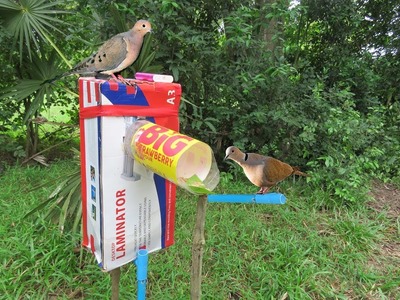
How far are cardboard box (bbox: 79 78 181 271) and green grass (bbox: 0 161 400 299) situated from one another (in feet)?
3.34

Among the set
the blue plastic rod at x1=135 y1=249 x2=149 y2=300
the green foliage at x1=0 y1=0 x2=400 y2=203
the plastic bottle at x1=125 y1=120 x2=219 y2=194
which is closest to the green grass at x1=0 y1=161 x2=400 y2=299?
the green foliage at x1=0 y1=0 x2=400 y2=203

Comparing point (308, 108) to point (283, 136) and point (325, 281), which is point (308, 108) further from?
point (325, 281)

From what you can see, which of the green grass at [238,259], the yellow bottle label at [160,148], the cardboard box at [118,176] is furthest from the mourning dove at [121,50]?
the green grass at [238,259]

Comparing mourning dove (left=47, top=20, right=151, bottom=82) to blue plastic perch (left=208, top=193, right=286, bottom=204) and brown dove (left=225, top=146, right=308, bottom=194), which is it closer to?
brown dove (left=225, top=146, right=308, bottom=194)

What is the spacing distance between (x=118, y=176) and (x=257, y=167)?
515mm

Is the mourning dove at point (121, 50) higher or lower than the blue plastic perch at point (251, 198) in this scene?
higher

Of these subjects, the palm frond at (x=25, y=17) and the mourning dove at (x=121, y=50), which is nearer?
the mourning dove at (x=121, y=50)

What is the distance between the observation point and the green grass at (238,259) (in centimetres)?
207

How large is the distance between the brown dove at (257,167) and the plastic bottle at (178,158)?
0.98 ft

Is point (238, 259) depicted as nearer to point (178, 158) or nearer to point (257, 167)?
point (257, 167)

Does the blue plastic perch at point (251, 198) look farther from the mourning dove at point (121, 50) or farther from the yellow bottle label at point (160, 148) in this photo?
the mourning dove at point (121, 50)

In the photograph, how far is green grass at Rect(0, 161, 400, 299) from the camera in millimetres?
2074

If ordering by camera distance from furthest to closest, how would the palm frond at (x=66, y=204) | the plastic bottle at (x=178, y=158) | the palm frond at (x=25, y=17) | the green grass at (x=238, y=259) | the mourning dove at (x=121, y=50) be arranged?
the palm frond at (x=25, y=17) → the palm frond at (x=66, y=204) → the green grass at (x=238, y=259) → the mourning dove at (x=121, y=50) → the plastic bottle at (x=178, y=158)

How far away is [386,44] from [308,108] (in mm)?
2632
